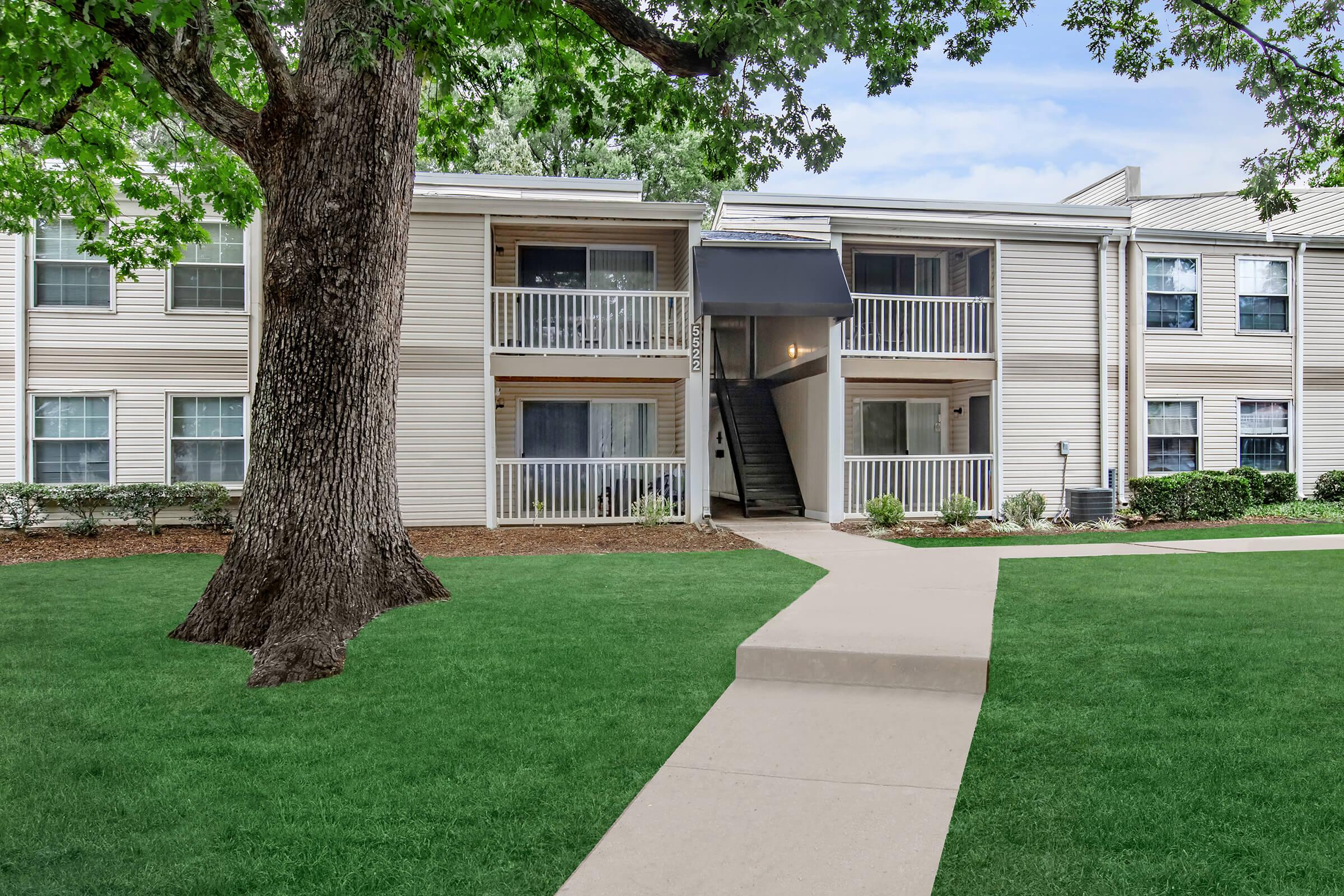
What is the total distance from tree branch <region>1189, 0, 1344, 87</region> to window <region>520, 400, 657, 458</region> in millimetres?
11061

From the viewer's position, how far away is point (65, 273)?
14.3 meters

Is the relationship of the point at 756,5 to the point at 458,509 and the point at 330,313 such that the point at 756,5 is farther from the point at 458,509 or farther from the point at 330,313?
the point at 458,509

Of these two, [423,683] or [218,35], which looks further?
[218,35]

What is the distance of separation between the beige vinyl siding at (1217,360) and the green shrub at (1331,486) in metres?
1.76

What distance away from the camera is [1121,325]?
16.5m

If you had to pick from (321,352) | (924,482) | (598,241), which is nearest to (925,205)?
(924,482)

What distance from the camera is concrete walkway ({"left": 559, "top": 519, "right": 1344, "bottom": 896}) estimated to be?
3.04 metres

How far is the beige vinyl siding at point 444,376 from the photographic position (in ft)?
47.8

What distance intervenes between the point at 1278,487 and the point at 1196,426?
192 centimetres

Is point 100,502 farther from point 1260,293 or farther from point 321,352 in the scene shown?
point 1260,293

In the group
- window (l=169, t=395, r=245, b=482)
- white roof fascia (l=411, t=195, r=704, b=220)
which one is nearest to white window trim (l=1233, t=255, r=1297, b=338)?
white roof fascia (l=411, t=195, r=704, b=220)

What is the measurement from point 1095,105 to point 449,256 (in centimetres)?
2020

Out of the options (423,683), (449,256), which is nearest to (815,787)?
(423,683)

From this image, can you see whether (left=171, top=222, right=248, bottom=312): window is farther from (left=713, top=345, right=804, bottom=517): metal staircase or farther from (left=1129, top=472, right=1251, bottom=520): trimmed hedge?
(left=1129, top=472, right=1251, bottom=520): trimmed hedge
